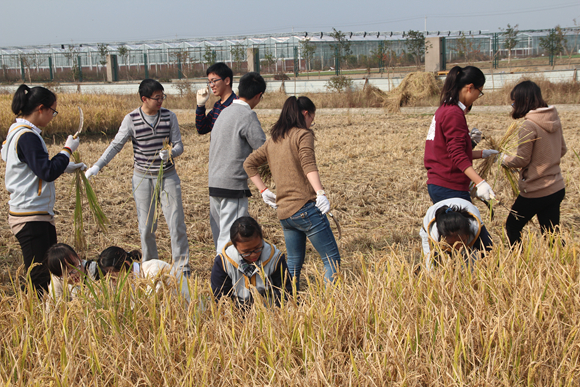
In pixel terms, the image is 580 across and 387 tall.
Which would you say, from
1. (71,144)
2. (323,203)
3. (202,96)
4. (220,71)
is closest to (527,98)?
(323,203)

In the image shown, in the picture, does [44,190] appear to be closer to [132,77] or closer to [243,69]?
[243,69]

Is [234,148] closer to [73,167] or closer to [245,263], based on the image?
[245,263]

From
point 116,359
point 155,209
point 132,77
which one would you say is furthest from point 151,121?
point 132,77

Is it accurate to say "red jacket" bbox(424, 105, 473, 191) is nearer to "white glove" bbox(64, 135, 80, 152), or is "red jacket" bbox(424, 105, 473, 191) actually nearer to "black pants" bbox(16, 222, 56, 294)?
"white glove" bbox(64, 135, 80, 152)

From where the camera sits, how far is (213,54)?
3569cm

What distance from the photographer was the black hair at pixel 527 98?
352 centimetres

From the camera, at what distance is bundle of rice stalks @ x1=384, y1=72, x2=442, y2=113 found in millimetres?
18375

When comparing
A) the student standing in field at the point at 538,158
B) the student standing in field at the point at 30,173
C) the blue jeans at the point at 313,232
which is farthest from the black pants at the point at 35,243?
the student standing in field at the point at 538,158

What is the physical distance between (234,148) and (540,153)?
6.87 ft

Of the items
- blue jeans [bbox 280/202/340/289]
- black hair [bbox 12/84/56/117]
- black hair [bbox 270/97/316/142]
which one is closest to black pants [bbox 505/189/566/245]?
blue jeans [bbox 280/202/340/289]

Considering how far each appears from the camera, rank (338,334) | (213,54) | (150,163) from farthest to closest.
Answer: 1. (213,54)
2. (150,163)
3. (338,334)

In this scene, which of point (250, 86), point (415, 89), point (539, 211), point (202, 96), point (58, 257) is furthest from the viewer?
point (415, 89)

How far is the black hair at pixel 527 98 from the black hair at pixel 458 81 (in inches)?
20.6

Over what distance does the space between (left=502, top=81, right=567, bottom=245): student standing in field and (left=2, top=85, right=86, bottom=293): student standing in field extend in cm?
302
